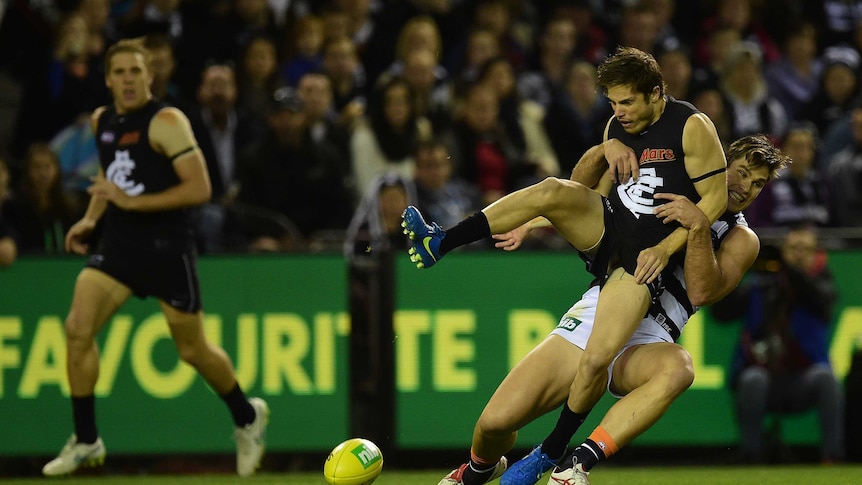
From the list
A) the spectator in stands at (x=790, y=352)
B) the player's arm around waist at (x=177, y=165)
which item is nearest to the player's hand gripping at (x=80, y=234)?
the player's arm around waist at (x=177, y=165)

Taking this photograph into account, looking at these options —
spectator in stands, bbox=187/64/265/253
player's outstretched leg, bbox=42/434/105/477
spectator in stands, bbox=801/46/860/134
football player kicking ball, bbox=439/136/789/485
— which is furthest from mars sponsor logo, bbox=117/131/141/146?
spectator in stands, bbox=801/46/860/134

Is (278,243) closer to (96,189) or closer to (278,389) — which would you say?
(278,389)

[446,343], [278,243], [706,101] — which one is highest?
[706,101]

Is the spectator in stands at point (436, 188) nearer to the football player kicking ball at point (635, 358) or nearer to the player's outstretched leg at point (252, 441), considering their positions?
the player's outstretched leg at point (252, 441)

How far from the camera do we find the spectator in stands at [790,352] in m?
10.4

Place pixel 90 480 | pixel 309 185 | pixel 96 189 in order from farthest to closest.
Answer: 1. pixel 309 185
2. pixel 90 480
3. pixel 96 189

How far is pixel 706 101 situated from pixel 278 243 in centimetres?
412

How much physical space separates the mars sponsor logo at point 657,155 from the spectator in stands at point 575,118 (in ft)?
19.5

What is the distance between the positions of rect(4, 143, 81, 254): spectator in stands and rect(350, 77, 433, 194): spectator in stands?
241 centimetres

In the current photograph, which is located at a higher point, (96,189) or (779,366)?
(96,189)

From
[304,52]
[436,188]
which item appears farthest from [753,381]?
Answer: [304,52]

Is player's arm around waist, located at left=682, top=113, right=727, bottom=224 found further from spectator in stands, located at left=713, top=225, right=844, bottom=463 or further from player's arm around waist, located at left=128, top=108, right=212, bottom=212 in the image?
spectator in stands, located at left=713, top=225, right=844, bottom=463

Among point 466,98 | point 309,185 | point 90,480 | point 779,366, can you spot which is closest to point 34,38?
point 309,185

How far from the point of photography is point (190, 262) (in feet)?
29.6
